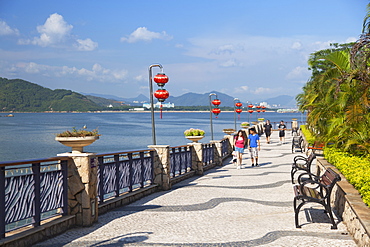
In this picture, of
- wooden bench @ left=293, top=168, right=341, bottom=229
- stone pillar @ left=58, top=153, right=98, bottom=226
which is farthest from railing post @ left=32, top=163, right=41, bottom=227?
wooden bench @ left=293, top=168, right=341, bottom=229

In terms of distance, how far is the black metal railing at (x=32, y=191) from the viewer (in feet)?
19.5

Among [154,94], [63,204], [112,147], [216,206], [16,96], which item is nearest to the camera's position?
[63,204]

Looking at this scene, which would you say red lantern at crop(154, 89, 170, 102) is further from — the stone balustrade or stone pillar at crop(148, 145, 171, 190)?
the stone balustrade

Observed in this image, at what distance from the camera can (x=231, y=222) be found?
7.86m

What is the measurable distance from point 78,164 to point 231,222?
3.09 m

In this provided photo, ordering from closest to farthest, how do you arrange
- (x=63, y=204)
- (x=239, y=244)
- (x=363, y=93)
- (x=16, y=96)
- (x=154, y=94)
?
(x=239, y=244), (x=63, y=204), (x=363, y=93), (x=154, y=94), (x=16, y=96)

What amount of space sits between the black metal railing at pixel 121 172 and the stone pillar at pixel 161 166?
Answer: 201 millimetres

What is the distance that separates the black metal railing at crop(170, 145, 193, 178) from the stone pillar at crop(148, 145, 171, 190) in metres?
1.69

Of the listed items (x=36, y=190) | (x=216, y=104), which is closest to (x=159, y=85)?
(x=36, y=190)

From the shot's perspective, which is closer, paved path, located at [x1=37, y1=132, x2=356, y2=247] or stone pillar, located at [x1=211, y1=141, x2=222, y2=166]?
paved path, located at [x1=37, y1=132, x2=356, y2=247]

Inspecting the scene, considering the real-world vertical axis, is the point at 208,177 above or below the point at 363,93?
below

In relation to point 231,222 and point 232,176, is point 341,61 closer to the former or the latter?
point 232,176

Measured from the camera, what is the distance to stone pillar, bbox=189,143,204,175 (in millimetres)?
16344

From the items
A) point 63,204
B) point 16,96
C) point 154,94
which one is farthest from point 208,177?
point 16,96
